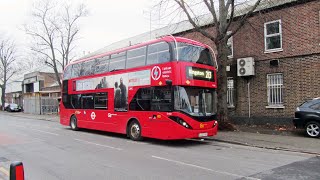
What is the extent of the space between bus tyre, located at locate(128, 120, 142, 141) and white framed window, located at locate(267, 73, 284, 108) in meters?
8.34

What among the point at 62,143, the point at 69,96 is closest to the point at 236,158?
the point at 62,143

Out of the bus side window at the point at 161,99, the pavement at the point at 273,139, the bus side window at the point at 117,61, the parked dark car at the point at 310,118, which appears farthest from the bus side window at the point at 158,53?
the parked dark car at the point at 310,118

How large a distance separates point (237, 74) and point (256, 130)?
4.28m

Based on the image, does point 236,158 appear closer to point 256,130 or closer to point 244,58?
point 256,130

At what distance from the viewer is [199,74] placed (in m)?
12.8

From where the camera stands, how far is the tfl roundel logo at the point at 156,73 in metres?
12.8

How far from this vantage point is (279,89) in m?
18.1

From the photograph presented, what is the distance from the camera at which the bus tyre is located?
1381cm

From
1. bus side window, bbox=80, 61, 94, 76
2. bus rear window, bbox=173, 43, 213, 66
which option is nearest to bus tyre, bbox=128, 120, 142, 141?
bus rear window, bbox=173, 43, 213, 66

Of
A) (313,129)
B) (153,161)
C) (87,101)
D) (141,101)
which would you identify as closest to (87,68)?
(87,101)

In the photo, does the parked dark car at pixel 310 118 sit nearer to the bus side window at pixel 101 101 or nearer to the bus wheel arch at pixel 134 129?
A: the bus wheel arch at pixel 134 129

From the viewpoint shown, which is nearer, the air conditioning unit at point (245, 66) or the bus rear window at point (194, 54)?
the bus rear window at point (194, 54)

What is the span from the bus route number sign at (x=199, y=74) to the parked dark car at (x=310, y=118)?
4212 millimetres

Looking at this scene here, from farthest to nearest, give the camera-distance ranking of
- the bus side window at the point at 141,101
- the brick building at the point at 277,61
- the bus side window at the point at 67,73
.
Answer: the bus side window at the point at 67,73 → the brick building at the point at 277,61 → the bus side window at the point at 141,101
